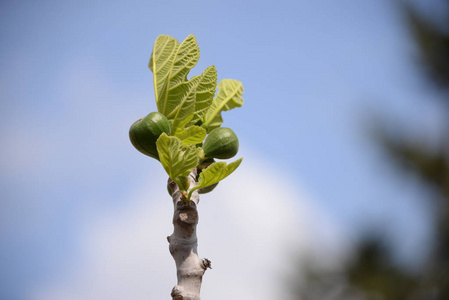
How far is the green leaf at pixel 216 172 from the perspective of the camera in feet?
4.62

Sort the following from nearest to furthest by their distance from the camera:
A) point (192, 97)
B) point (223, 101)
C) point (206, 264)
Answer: point (206, 264) < point (192, 97) < point (223, 101)

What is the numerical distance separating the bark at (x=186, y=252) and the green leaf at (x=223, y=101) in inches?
17.0

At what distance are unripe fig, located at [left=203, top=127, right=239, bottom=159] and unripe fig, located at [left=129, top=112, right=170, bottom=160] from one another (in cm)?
18

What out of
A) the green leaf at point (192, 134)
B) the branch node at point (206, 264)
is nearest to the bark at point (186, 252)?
the branch node at point (206, 264)

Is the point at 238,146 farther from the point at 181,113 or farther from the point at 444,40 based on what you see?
the point at 444,40

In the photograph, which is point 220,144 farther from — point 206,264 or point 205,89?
point 206,264

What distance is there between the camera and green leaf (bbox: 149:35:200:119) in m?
1.62

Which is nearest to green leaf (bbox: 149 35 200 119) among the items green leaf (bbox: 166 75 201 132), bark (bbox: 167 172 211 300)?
green leaf (bbox: 166 75 201 132)

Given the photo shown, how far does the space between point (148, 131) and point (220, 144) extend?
290mm

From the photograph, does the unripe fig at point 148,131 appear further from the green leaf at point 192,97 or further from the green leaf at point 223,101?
the green leaf at point 223,101

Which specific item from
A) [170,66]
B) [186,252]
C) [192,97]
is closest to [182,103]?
[192,97]

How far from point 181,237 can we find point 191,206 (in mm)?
107

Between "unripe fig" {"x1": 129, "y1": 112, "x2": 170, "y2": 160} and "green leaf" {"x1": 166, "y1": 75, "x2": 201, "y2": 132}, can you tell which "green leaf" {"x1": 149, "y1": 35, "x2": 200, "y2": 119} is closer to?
"green leaf" {"x1": 166, "y1": 75, "x2": 201, "y2": 132}

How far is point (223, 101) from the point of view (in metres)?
1.87
